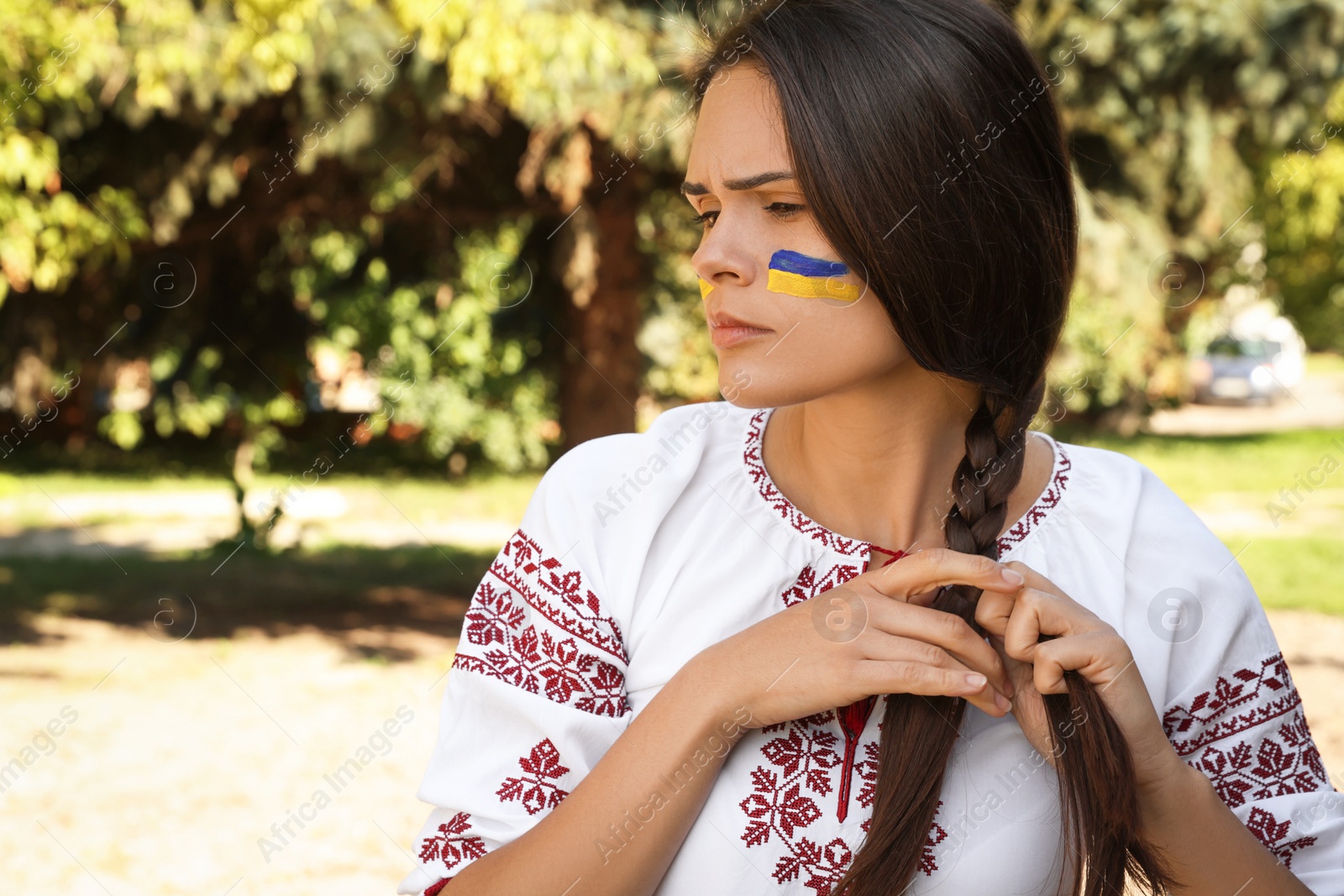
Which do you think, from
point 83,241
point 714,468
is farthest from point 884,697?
point 83,241

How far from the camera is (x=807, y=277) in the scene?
4.79 feet

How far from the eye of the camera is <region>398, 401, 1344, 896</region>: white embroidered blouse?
1.46 metres

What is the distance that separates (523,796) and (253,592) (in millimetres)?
8767

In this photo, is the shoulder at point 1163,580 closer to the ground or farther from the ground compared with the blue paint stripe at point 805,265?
closer to the ground

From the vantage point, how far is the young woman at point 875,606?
1379 mm

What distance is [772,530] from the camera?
5.38ft

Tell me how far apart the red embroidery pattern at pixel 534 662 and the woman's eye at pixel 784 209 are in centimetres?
58

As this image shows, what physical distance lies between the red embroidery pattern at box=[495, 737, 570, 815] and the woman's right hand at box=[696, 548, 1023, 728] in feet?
0.75

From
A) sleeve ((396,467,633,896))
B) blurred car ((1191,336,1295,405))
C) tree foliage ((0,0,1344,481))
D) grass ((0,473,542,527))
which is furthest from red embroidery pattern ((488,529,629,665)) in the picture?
blurred car ((1191,336,1295,405))

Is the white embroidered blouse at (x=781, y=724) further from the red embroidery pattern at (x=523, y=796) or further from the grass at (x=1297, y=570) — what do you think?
the grass at (x=1297, y=570)

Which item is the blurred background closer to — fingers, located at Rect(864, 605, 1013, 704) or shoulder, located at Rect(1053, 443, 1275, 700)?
shoulder, located at Rect(1053, 443, 1275, 700)

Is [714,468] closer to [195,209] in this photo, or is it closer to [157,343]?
[195,209]

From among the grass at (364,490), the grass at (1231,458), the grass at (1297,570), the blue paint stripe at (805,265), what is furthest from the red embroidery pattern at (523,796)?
the grass at (1231,458)

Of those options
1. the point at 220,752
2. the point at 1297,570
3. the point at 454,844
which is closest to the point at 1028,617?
the point at 454,844
